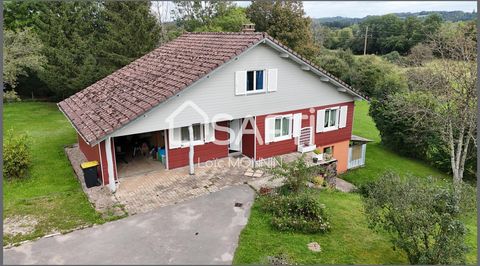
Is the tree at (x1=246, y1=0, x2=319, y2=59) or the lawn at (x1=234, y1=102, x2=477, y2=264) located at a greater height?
the tree at (x1=246, y1=0, x2=319, y2=59)

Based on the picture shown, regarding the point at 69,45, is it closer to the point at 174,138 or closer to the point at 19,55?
the point at 19,55

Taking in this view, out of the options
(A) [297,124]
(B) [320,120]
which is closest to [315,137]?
(B) [320,120]

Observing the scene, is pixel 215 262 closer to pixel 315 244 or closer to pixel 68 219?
pixel 315 244

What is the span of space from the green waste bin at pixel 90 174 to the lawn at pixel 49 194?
1.72ft

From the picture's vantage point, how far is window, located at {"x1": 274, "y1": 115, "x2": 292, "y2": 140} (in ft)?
64.5

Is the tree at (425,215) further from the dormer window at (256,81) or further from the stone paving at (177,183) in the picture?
the dormer window at (256,81)

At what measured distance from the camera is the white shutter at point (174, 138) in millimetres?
17328

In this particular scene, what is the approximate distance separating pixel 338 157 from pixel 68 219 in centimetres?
1532

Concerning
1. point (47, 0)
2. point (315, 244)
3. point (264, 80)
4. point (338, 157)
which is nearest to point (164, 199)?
point (315, 244)

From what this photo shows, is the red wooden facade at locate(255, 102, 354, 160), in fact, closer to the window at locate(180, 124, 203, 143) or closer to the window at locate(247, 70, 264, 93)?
the window at locate(247, 70, 264, 93)

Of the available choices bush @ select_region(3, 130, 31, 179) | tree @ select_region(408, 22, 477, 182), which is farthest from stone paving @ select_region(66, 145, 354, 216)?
tree @ select_region(408, 22, 477, 182)

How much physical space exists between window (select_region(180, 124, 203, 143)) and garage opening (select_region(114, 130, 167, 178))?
4.03ft

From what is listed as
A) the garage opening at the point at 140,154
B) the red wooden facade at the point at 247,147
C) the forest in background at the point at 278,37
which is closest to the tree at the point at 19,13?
the forest in background at the point at 278,37

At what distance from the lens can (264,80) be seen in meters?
18.4
